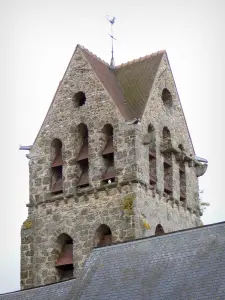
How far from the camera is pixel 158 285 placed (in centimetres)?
3105

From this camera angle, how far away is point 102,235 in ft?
140

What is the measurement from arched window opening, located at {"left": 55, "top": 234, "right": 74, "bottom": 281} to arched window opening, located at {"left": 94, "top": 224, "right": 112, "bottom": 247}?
1398mm

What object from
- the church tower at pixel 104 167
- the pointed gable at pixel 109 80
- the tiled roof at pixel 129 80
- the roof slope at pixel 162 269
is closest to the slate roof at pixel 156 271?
the roof slope at pixel 162 269

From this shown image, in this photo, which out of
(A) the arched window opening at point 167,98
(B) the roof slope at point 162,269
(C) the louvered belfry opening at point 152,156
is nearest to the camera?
(B) the roof slope at point 162,269

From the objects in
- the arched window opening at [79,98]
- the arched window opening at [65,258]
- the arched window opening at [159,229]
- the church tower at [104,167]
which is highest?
the arched window opening at [79,98]

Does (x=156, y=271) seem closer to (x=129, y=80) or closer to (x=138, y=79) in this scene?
(x=138, y=79)

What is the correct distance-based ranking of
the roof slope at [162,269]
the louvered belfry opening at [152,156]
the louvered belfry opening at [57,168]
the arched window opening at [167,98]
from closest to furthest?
the roof slope at [162,269] < the louvered belfry opening at [152,156] < the louvered belfry opening at [57,168] < the arched window opening at [167,98]

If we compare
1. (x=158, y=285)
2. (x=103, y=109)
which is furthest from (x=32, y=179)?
(x=158, y=285)

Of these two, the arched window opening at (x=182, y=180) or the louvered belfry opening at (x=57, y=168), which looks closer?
the louvered belfry opening at (x=57, y=168)

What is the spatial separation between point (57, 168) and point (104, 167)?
8.30 ft

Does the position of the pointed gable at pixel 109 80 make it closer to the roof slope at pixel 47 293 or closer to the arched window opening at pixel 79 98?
the arched window opening at pixel 79 98

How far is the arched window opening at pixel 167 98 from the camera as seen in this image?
46.6 meters

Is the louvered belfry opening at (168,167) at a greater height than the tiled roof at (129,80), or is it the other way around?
the tiled roof at (129,80)

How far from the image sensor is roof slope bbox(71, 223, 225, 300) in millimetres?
30156
